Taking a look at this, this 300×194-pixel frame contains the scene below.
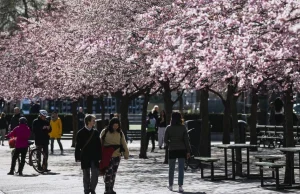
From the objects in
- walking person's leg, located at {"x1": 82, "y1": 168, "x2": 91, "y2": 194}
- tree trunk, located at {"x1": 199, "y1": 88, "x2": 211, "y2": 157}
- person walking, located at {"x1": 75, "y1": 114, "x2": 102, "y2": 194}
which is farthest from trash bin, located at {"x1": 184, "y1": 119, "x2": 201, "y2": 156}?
person walking, located at {"x1": 75, "y1": 114, "x2": 102, "y2": 194}

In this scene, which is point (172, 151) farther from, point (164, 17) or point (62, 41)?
point (62, 41)

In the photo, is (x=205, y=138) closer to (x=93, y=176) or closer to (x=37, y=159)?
(x=37, y=159)

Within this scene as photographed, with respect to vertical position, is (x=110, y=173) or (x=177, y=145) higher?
(x=177, y=145)


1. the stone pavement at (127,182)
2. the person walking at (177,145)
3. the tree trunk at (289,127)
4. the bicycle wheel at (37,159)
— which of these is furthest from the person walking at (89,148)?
the bicycle wheel at (37,159)

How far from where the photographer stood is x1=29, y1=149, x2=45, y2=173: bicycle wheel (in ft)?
79.7

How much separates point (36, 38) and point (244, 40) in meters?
33.1

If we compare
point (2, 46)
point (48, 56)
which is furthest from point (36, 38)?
point (2, 46)

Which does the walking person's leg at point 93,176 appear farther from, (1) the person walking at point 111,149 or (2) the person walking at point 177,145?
(2) the person walking at point 177,145

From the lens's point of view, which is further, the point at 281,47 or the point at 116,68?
the point at 116,68

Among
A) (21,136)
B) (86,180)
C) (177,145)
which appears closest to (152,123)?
(21,136)

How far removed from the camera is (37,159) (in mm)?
24516

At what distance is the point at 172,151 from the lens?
18.3 metres

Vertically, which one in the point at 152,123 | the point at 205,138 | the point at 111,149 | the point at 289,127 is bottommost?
the point at 111,149

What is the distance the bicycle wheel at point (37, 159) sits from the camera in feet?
79.7
